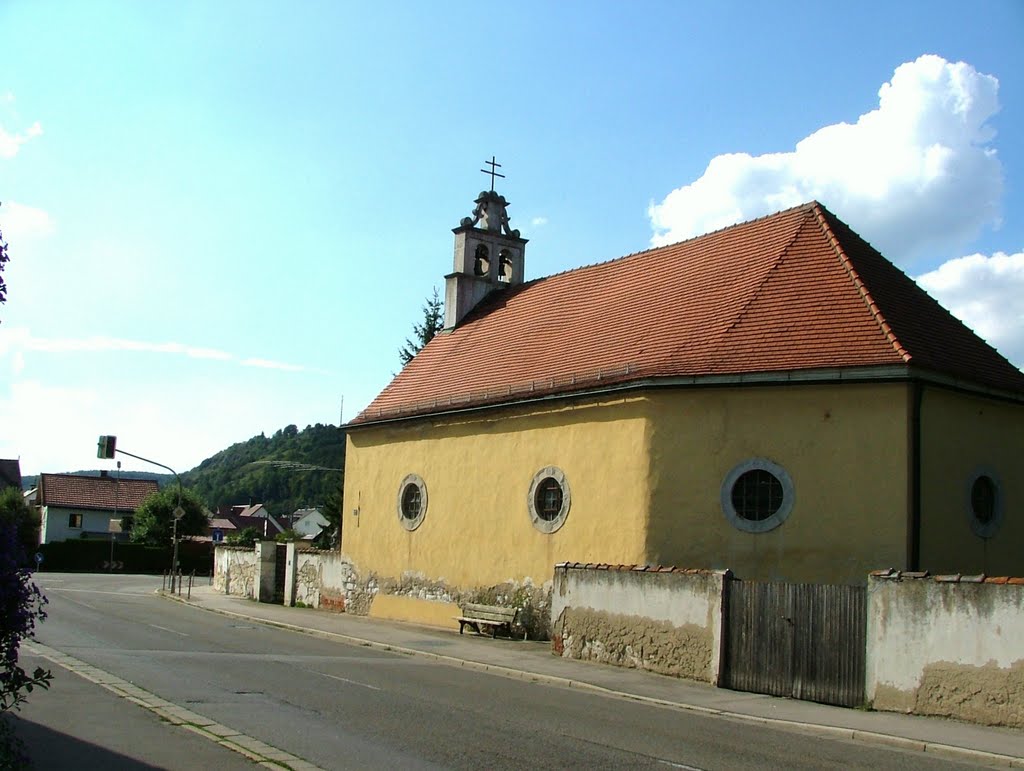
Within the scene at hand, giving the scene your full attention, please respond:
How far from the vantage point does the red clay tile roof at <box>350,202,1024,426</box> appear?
18.5 m

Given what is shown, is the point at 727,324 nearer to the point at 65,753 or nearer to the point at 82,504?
the point at 65,753

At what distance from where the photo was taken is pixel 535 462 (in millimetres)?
22438

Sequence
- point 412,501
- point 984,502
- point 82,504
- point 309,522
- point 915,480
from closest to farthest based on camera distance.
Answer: point 915,480, point 984,502, point 412,501, point 82,504, point 309,522

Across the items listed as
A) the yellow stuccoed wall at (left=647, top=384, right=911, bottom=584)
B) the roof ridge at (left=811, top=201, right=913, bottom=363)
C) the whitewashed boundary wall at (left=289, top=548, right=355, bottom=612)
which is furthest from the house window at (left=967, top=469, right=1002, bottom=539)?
the whitewashed boundary wall at (left=289, top=548, right=355, bottom=612)

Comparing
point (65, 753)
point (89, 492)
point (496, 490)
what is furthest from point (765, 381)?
point (89, 492)

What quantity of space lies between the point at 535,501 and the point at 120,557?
45185mm

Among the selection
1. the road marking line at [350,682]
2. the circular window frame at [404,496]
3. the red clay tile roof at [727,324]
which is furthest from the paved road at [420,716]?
the red clay tile roof at [727,324]

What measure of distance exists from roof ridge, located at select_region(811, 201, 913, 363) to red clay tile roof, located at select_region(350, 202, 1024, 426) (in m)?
0.03

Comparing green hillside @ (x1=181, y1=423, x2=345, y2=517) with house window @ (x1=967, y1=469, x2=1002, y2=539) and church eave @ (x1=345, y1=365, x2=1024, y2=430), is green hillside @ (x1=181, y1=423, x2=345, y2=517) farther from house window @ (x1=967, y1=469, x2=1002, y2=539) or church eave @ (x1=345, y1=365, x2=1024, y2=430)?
house window @ (x1=967, y1=469, x2=1002, y2=539)

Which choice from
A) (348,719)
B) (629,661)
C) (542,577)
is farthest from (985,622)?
(542,577)

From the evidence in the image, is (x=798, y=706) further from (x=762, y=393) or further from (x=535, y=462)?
(x=535, y=462)

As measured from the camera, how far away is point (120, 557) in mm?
59938

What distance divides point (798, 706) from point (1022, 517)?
341 inches

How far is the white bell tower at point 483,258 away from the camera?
103ft
